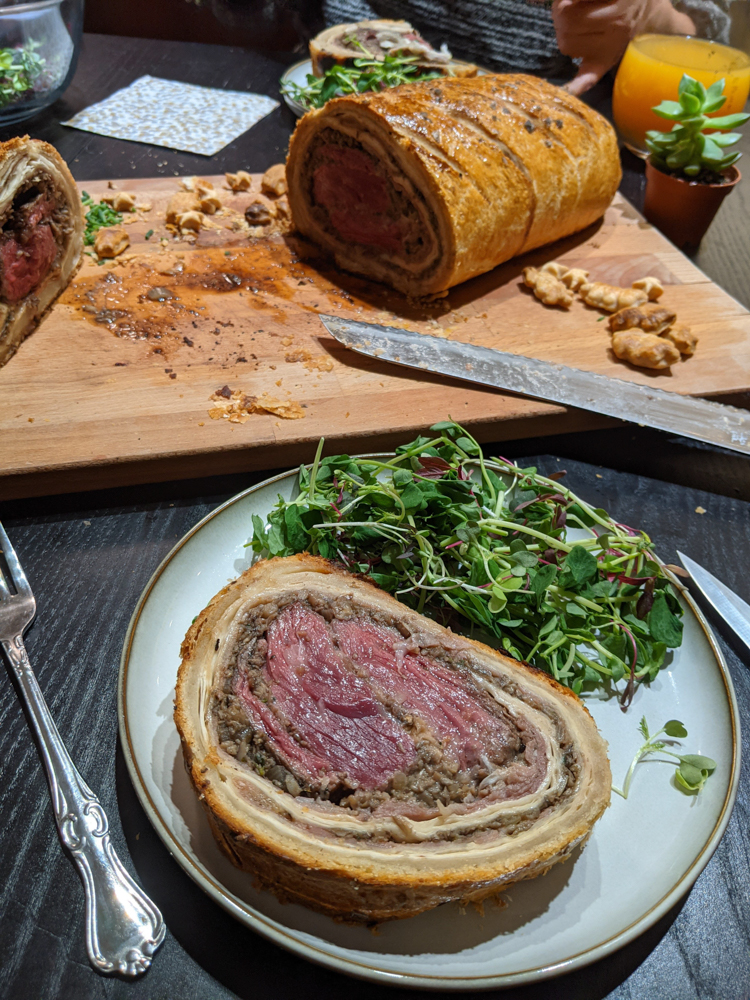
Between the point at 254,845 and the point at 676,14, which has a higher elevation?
the point at 676,14

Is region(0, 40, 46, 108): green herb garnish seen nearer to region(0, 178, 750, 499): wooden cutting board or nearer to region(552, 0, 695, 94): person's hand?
region(0, 178, 750, 499): wooden cutting board

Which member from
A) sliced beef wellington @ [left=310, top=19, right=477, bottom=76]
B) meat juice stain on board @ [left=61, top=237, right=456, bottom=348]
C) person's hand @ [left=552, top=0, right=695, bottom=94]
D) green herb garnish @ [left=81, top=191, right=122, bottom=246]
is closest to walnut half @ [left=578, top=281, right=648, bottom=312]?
meat juice stain on board @ [left=61, top=237, right=456, bottom=348]

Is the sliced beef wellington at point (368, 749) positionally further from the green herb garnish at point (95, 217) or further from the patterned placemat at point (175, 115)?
the patterned placemat at point (175, 115)

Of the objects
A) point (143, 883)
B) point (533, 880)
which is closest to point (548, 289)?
point (533, 880)

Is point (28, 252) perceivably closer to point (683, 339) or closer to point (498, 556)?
point (498, 556)

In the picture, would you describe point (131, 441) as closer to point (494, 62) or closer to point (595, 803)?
point (595, 803)

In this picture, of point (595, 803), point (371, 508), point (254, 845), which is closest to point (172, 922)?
point (254, 845)
